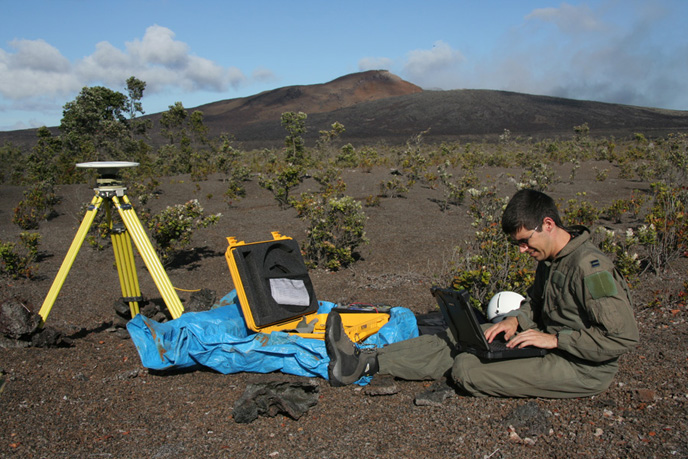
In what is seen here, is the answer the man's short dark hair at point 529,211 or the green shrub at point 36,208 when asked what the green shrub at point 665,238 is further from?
the green shrub at point 36,208

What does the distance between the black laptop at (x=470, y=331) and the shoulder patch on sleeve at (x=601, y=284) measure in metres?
0.45

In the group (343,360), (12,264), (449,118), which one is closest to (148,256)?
(343,360)

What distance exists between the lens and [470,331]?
9.05 feet

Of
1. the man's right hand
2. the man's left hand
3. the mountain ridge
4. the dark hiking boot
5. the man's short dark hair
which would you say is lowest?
the dark hiking boot

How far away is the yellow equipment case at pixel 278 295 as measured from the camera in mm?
3711

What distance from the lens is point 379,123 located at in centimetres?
8300

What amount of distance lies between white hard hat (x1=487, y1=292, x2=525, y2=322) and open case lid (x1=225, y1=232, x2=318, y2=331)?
4.65 ft

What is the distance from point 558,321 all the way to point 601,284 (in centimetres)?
39

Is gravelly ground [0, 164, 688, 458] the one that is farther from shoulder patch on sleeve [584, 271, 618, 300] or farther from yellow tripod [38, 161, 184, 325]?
shoulder patch on sleeve [584, 271, 618, 300]

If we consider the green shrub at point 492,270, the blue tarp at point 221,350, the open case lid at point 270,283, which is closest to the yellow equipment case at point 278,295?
the open case lid at point 270,283

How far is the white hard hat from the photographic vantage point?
12.6 ft

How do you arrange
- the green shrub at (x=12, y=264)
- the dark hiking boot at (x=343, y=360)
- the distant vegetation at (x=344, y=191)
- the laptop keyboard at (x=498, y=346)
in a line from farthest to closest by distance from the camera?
the green shrub at (x=12, y=264) < the distant vegetation at (x=344, y=191) < the dark hiking boot at (x=343, y=360) < the laptop keyboard at (x=498, y=346)

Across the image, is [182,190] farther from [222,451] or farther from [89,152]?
[222,451]

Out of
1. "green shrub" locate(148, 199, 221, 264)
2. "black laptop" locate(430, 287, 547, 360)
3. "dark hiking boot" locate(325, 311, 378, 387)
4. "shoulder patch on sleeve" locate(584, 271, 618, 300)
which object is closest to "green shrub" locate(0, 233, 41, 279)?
"green shrub" locate(148, 199, 221, 264)
